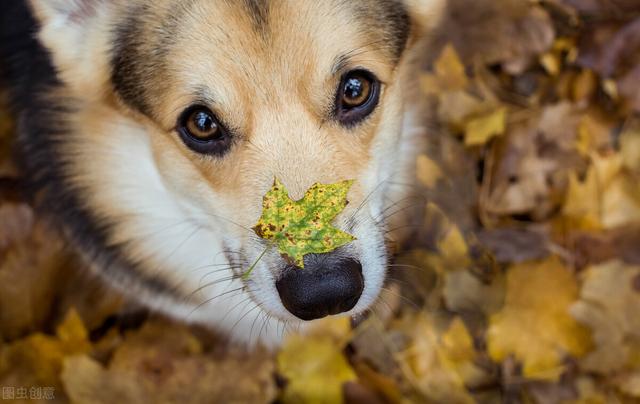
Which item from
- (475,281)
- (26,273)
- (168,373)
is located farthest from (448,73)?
(26,273)

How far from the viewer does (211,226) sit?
220 cm

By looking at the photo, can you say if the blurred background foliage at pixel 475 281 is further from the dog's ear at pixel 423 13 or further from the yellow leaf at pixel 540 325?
the dog's ear at pixel 423 13

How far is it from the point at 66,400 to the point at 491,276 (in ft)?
6.24

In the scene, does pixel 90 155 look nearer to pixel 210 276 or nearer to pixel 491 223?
pixel 210 276

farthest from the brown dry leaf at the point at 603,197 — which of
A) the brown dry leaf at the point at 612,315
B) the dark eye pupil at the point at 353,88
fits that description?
the dark eye pupil at the point at 353,88

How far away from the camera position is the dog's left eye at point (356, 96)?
6.60ft

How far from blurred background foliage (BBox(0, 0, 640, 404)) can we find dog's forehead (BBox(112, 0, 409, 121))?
99cm

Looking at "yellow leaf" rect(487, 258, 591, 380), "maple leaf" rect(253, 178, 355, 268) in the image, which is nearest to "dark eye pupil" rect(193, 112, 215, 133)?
"maple leaf" rect(253, 178, 355, 268)

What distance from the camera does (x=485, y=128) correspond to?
3.06 meters

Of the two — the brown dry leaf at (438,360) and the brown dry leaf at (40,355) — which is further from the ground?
the brown dry leaf at (438,360)

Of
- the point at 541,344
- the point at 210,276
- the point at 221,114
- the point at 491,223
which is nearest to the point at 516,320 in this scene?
the point at 541,344

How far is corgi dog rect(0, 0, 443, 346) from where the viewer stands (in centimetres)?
189

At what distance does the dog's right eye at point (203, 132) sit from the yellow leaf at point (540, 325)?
142 cm

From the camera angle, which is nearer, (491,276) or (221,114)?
(221,114)
